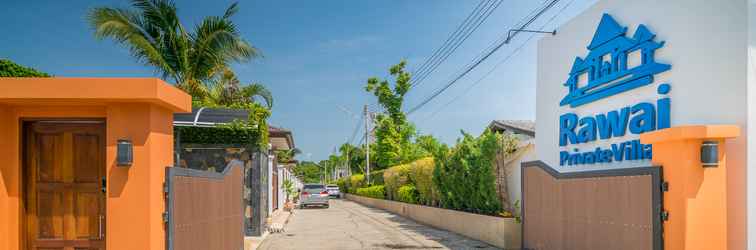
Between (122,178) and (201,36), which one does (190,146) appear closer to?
(201,36)

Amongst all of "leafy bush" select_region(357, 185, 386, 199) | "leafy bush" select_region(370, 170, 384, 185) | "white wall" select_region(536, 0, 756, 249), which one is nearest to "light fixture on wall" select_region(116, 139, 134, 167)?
"white wall" select_region(536, 0, 756, 249)

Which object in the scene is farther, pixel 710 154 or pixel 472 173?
pixel 472 173

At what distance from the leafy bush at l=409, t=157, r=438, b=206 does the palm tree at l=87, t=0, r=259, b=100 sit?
7594 millimetres

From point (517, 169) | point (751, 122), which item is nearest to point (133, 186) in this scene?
point (751, 122)

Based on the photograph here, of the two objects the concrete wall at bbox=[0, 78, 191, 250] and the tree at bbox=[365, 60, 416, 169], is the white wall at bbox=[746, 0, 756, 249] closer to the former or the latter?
the concrete wall at bbox=[0, 78, 191, 250]

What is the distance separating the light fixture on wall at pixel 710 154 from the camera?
23.8 ft

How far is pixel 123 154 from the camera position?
20.0 ft

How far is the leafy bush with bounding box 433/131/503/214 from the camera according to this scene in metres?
15.5

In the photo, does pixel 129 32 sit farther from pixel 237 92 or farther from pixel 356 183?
pixel 356 183

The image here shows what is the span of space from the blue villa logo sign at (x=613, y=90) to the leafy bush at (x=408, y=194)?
527 inches

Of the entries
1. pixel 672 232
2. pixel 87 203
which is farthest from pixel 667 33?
pixel 87 203

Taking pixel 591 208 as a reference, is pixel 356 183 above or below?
below

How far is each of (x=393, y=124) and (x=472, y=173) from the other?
25302 mm

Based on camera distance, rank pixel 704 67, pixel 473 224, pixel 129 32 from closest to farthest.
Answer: pixel 704 67, pixel 473 224, pixel 129 32
